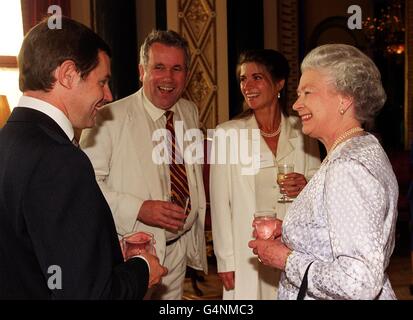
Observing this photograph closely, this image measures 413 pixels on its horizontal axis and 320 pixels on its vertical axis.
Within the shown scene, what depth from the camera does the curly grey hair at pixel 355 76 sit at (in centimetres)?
182

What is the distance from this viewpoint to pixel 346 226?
5.18 ft

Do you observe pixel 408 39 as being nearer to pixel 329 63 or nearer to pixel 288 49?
pixel 288 49

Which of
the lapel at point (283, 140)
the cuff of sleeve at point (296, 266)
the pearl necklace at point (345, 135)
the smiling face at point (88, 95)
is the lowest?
the cuff of sleeve at point (296, 266)

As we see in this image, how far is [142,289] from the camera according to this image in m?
1.62

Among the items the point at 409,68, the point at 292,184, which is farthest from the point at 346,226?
the point at 409,68

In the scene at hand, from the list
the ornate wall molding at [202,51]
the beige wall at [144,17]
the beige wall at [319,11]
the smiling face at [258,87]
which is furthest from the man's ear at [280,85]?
the beige wall at [319,11]

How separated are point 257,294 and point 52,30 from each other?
70.9 inches

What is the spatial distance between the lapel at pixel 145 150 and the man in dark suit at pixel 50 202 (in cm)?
125

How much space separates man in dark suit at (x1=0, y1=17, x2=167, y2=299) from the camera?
1358 mm

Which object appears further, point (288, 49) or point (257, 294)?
point (288, 49)

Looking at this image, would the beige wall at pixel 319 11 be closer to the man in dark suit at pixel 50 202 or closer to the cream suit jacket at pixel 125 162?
the cream suit jacket at pixel 125 162

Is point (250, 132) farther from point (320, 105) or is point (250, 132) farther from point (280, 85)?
point (320, 105)

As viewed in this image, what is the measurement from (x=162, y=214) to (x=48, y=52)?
4.03ft
